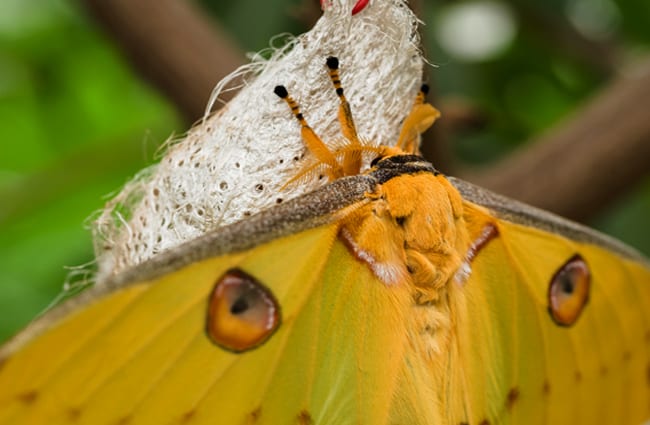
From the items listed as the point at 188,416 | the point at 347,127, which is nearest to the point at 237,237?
the point at 188,416

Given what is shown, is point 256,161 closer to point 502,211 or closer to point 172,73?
point 502,211

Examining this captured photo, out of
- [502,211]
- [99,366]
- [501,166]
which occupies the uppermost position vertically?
[501,166]

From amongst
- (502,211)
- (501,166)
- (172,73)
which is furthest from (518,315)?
(172,73)

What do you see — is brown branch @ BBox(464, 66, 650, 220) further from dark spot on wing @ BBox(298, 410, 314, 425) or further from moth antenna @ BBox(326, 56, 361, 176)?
dark spot on wing @ BBox(298, 410, 314, 425)

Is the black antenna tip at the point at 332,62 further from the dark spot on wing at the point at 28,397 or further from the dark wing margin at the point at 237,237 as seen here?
the dark spot on wing at the point at 28,397

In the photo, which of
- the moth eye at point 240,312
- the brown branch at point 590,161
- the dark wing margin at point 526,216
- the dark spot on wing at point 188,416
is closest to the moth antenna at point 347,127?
the dark wing margin at point 526,216

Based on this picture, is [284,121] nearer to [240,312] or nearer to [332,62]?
[332,62]
